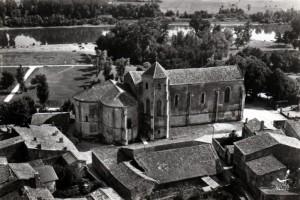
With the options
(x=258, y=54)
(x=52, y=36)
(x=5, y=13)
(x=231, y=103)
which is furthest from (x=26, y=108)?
(x=5, y=13)

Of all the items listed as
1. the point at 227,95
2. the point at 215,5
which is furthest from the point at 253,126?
the point at 215,5

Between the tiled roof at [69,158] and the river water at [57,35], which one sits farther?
the river water at [57,35]

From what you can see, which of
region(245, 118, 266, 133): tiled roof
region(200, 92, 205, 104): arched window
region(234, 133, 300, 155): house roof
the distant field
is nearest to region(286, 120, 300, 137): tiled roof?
region(245, 118, 266, 133): tiled roof

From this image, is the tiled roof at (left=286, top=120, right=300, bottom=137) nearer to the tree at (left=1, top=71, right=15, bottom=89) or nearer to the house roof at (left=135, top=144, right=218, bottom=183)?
the house roof at (left=135, top=144, right=218, bottom=183)

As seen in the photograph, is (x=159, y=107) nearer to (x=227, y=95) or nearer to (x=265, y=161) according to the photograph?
(x=227, y=95)

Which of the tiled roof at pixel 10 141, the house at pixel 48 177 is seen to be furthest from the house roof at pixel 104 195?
the tiled roof at pixel 10 141

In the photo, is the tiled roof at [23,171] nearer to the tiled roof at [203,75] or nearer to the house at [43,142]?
the house at [43,142]
